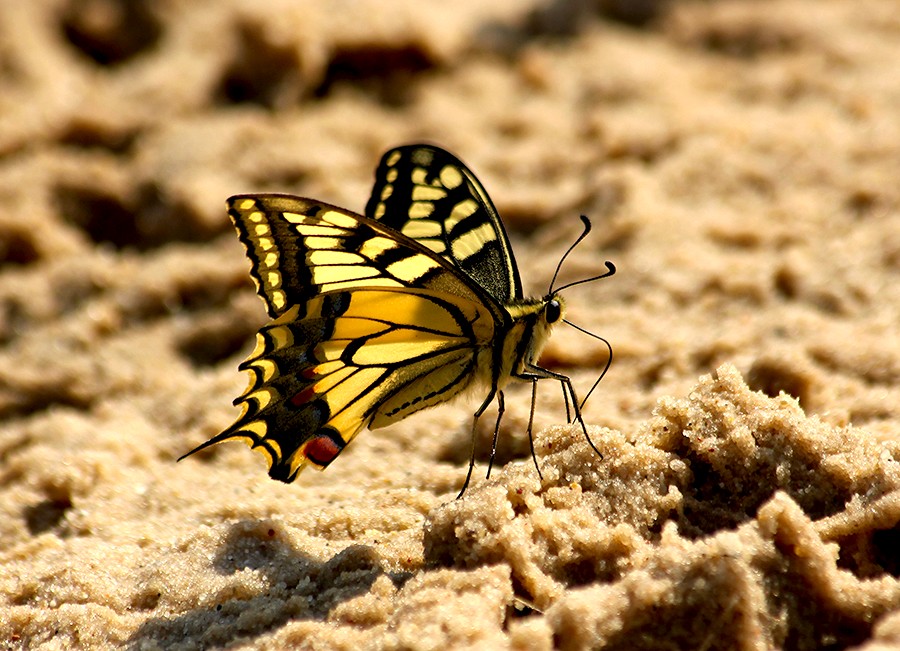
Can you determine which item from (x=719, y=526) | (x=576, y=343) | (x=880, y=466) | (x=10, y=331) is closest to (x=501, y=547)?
(x=719, y=526)

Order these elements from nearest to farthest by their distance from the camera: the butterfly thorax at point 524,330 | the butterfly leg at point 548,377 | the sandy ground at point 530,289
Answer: the sandy ground at point 530,289 < the butterfly leg at point 548,377 < the butterfly thorax at point 524,330

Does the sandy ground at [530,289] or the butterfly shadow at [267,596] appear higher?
the sandy ground at [530,289]

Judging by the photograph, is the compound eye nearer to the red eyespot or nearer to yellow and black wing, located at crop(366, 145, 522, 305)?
A: yellow and black wing, located at crop(366, 145, 522, 305)

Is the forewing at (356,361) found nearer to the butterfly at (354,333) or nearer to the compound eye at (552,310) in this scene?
the butterfly at (354,333)

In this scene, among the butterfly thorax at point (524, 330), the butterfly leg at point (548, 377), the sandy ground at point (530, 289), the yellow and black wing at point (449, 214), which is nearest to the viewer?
the sandy ground at point (530, 289)

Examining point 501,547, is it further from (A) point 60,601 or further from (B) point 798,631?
(A) point 60,601

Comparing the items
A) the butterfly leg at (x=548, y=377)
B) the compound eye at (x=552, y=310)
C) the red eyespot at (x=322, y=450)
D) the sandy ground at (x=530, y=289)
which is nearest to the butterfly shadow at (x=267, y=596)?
the sandy ground at (x=530, y=289)

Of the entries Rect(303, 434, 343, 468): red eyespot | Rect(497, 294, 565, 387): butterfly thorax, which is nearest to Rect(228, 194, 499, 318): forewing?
Rect(497, 294, 565, 387): butterfly thorax

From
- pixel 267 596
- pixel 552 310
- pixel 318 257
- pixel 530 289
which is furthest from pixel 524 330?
pixel 267 596
